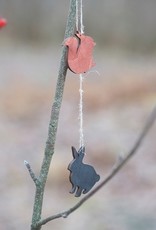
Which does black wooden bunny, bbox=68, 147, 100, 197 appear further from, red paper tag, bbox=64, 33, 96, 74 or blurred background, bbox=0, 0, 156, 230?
blurred background, bbox=0, 0, 156, 230

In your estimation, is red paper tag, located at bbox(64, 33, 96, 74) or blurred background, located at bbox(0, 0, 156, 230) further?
blurred background, located at bbox(0, 0, 156, 230)

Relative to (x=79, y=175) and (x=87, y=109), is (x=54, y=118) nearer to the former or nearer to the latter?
(x=79, y=175)

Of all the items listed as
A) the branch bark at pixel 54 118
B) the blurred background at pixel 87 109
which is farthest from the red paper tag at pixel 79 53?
the blurred background at pixel 87 109

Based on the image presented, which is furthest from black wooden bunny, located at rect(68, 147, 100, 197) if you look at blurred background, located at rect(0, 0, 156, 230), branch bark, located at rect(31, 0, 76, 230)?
blurred background, located at rect(0, 0, 156, 230)

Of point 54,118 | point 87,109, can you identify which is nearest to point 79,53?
point 54,118

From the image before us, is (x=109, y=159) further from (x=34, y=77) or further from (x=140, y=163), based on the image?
(x=34, y=77)

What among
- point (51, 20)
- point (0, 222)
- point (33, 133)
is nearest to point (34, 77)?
point (51, 20)
